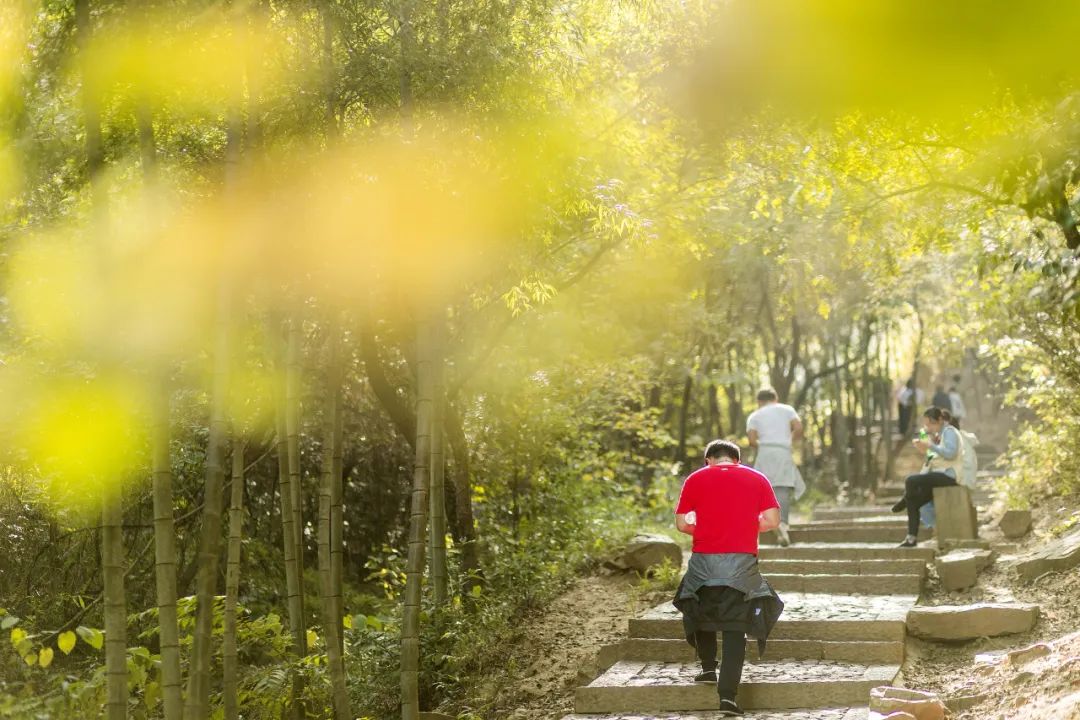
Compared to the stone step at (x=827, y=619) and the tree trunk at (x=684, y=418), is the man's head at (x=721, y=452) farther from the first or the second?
the tree trunk at (x=684, y=418)

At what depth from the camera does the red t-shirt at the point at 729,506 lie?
23.3 ft

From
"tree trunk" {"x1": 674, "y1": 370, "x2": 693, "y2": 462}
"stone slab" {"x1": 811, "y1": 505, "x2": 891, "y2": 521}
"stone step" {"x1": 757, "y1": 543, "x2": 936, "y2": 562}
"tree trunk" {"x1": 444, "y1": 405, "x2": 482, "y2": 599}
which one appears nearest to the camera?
"tree trunk" {"x1": 444, "y1": 405, "x2": 482, "y2": 599}

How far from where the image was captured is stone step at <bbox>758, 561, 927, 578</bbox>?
10.2m

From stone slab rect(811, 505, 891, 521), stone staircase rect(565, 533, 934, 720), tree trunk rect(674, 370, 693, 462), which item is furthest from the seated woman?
tree trunk rect(674, 370, 693, 462)

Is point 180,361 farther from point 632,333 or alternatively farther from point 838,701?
point 632,333

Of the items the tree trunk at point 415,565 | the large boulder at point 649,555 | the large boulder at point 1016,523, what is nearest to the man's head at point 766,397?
the large boulder at point 649,555

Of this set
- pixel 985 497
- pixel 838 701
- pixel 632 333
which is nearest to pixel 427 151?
pixel 838 701

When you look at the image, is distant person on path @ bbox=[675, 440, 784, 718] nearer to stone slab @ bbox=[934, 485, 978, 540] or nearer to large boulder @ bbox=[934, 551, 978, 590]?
large boulder @ bbox=[934, 551, 978, 590]

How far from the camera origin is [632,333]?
1588 centimetres

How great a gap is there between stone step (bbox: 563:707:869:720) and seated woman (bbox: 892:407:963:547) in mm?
4840

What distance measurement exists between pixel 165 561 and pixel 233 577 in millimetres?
969

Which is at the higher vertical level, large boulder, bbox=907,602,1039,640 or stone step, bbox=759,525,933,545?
stone step, bbox=759,525,933,545

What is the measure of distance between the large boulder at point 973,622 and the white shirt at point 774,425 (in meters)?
3.18

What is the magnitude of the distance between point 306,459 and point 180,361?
2.83m
